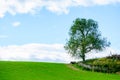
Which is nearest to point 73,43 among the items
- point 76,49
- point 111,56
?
point 76,49

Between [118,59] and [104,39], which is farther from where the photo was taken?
[104,39]

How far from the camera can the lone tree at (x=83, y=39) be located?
106 meters

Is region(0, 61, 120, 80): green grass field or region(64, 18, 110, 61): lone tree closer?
region(0, 61, 120, 80): green grass field

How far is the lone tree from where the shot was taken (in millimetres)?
105938

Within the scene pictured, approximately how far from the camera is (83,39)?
106438 millimetres

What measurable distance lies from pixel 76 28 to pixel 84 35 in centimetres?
296

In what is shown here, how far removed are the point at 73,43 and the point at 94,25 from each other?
8180mm

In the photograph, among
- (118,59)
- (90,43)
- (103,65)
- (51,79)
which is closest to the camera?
(51,79)

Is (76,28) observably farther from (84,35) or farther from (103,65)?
(103,65)

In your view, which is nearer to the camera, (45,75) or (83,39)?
(45,75)

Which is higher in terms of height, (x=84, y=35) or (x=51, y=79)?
(x=84, y=35)

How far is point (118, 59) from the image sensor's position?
88438 mm

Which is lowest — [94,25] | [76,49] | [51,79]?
[51,79]

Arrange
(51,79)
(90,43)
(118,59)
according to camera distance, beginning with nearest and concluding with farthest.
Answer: (51,79) < (118,59) < (90,43)
